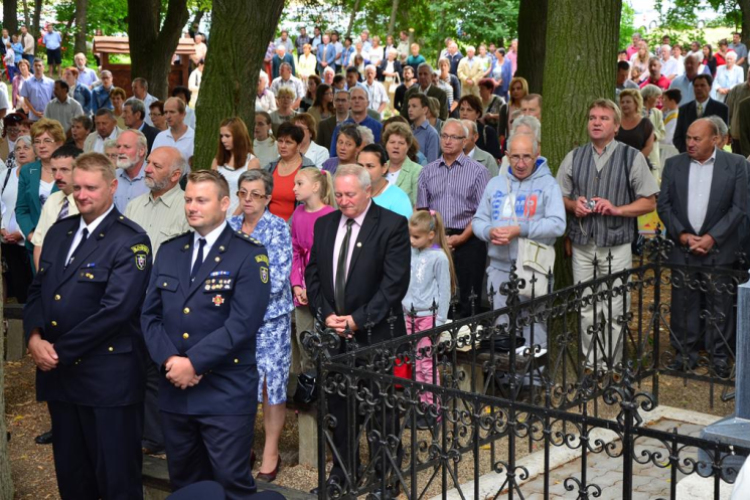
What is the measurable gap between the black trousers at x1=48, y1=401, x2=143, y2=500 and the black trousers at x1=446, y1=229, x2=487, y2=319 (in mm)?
3775

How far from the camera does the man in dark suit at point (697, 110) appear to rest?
14423mm

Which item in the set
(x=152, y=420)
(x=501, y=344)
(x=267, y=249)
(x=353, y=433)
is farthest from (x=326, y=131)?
(x=353, y=433)

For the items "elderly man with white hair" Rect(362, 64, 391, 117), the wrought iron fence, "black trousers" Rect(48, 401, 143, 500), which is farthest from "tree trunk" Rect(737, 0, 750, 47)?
"black trousers" Rect(48, 401, 143, 500)

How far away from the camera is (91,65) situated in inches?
1585

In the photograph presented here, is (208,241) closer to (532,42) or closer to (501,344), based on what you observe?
(501,344)

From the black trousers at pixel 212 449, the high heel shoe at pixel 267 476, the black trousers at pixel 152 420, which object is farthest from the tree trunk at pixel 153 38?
the black trousers at pixel 212 449

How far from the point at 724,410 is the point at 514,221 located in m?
2.12

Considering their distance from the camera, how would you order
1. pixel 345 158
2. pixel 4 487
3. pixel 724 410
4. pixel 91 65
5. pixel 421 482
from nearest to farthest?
pixel 4 487 < pixel 421 482 < pixel 724 410 < pixel 345 158 < pixel 91 65

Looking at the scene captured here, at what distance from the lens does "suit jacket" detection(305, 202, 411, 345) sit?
6.60 meters

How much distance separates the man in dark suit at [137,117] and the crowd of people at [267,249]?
917 mm

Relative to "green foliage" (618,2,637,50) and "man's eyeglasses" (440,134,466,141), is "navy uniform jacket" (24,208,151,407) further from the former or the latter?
"green foliage" (618,2,637,50)

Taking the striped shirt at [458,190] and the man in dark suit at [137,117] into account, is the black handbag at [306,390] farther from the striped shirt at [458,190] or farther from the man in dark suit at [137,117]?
the man in dark suit at [137,117]

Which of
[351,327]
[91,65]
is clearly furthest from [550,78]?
[91,65]

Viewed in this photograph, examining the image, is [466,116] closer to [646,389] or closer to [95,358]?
[646,389]
